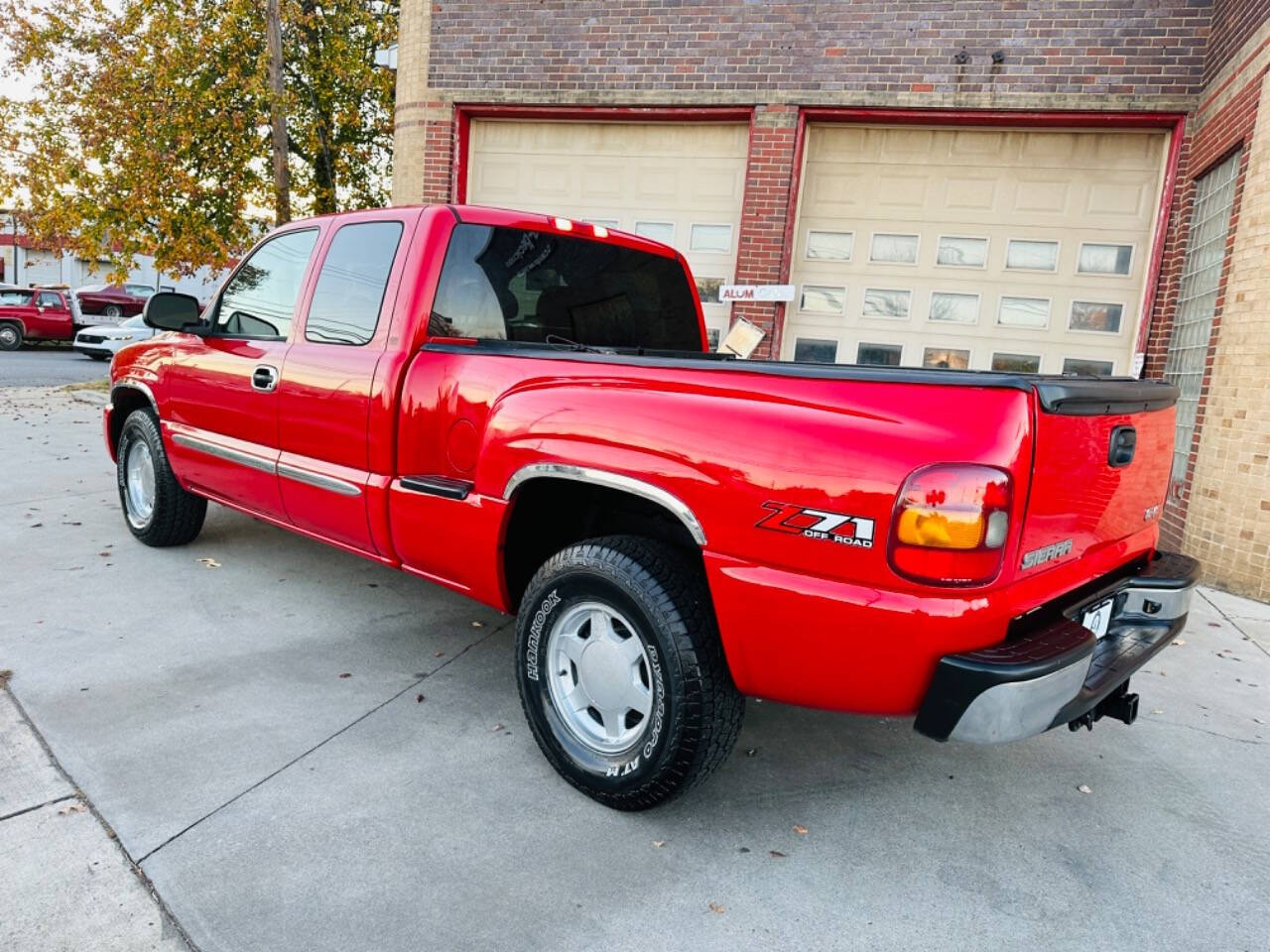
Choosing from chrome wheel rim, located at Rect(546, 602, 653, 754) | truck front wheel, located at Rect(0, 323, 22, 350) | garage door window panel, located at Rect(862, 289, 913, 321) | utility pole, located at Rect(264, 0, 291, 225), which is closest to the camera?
chrome wheel rim, located at Rect(546, 602, 653, 754)

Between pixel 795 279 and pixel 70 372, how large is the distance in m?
15.5

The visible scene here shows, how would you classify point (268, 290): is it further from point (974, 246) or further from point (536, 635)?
point (974, 246)

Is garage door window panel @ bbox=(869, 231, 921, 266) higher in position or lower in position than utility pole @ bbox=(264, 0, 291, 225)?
lower

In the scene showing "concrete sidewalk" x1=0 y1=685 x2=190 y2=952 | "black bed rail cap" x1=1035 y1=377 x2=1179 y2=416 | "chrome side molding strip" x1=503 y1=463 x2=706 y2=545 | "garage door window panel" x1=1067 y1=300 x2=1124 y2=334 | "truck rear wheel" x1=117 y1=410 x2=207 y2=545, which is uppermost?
"garage door window panel" x1=1067 y1=300 x2=1124 y2=334

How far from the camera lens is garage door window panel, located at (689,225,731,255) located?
817 centimetres

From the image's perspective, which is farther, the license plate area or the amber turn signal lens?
the license plate area

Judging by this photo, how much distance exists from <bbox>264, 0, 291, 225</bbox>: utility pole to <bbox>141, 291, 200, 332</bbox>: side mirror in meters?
8.79

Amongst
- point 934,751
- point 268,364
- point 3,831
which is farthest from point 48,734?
point 934,751

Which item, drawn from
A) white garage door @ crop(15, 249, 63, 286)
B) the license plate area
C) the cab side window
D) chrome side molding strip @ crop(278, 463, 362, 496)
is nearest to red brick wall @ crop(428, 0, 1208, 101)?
the cab side window

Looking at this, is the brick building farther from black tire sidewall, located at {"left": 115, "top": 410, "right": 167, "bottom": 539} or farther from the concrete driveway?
black tire sidewall, located at {"left": 115, "top": 410, "right": 167, "bottom": 539}

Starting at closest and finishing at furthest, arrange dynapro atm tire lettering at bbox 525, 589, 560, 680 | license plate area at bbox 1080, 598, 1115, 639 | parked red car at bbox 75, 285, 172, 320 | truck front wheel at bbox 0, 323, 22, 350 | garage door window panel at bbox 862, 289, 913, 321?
1. license plate area at bbox 1080, 598, 1115, 639
2. dynapro atm tire lettering at bbox 525, 589, 560, 680
3. garage door window panel at bbox 862, 289, 913, 321
4. truck front wheel at bbox 0, 323, 22, 350
5. parked red car at bbox 75, 285, 172, 320

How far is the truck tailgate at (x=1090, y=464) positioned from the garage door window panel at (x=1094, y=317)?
5203mm

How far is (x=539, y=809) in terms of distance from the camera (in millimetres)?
2643

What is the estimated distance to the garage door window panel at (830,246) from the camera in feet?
26.0
